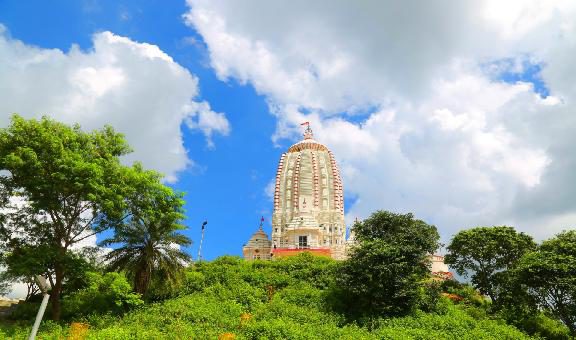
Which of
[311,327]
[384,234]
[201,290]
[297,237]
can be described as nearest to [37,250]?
[201,290]

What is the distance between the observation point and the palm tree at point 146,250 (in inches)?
1035

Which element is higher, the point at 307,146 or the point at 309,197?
the point at 307,146

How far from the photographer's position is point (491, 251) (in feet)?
110

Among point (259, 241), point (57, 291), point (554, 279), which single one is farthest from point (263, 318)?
point (259, 241)

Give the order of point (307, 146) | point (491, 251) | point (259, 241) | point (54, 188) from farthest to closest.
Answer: point (307, 146) < point (259, 241) < point (491, 251) < point (54, 188)

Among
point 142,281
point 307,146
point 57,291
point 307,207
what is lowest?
point 57,291

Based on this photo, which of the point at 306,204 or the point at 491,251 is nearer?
the point at 491,251

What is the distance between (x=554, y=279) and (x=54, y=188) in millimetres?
28790

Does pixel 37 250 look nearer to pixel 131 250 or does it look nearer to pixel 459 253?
pixel 131 250

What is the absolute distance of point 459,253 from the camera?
35.1m

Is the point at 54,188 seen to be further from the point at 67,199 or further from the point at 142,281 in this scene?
the point at 142,281

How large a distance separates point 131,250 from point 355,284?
13247 mm

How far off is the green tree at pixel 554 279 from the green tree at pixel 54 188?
2456 cm

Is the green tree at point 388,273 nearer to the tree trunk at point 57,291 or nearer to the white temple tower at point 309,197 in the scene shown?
the tree trunk at point 57,291
